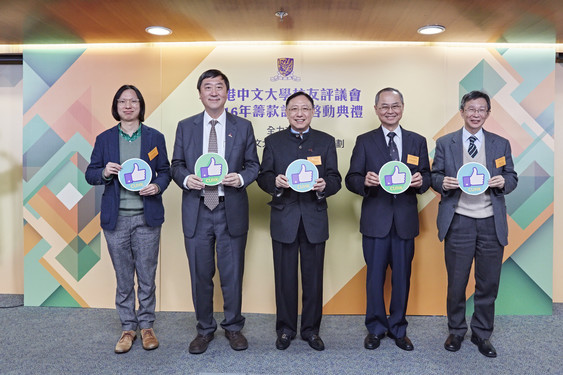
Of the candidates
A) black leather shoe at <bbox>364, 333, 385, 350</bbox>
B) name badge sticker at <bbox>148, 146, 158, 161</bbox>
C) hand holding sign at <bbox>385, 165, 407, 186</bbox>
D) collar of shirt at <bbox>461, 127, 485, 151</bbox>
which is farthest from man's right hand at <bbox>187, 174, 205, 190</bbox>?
collar of shirt at <bbox>461, 127, 485, 151</bbox>

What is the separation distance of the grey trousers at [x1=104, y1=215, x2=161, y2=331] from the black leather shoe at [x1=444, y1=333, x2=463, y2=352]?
7.23 feet

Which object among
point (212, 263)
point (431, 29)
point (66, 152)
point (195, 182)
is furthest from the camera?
point (66, 152)

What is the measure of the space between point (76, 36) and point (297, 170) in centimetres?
242

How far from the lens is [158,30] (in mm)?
3477

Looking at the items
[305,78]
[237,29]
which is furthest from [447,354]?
[237,29]

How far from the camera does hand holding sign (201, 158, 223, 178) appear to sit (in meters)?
2.83

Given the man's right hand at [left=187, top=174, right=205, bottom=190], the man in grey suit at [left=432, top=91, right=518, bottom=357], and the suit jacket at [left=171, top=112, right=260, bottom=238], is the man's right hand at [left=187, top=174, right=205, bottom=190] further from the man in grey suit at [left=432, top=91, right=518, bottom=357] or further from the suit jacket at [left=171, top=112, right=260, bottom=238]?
the man in grey suit at [left=432, top=91, right=518, bottom=357]

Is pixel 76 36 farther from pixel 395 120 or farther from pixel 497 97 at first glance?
pixel 497 97

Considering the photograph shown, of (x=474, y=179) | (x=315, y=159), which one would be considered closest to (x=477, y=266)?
(x=474, y=179)

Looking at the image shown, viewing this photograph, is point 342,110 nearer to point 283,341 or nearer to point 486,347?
point 283,341

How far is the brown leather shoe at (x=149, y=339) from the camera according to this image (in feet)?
9.78

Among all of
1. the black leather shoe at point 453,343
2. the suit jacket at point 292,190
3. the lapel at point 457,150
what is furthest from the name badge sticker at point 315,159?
the black leather shoe at point 453,343

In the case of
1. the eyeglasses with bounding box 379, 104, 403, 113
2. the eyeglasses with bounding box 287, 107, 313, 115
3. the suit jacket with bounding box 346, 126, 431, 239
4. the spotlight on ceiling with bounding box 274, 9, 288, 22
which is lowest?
the suit jacket with bounding box 346, 126, 431, 239

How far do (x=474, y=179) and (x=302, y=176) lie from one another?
120cm
